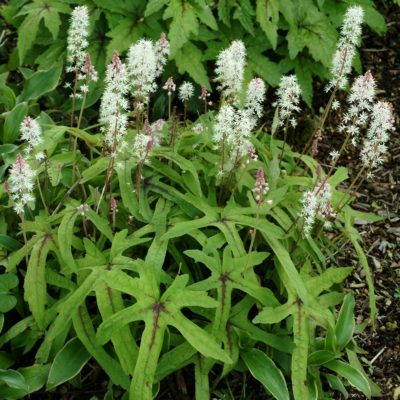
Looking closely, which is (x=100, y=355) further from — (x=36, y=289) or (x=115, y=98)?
(x=115, y=98)

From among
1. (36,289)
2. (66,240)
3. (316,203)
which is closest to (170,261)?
(66,240)

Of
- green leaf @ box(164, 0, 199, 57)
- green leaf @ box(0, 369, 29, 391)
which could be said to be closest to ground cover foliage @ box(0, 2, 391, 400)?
green leaf @ box(0, 369, 29, 391)

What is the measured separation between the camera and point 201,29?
501cm

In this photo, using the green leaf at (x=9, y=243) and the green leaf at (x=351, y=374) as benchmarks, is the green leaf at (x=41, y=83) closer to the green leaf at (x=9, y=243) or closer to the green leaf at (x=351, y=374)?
the green leaf at (x=9, y=243)

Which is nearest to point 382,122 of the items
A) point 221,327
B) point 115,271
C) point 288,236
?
point 288,236

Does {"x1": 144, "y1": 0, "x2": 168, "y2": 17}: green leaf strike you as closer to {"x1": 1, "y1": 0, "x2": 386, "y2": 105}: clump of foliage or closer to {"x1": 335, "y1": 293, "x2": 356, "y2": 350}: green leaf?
{"x1": 1, "y1": 0, "x2": 386, "y2": 105}: clump of foliage

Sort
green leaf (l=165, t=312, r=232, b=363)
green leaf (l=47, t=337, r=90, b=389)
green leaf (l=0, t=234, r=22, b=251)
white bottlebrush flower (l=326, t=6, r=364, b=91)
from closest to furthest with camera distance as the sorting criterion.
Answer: green leaf (l=165, t=312, r=232, b=363) → green leaf (l=47, t=337, r=90, b=389) → white bottlebrush flower (l=326, t=6, r=364, b=91) → green leaf (l=0, t=234, r=22, b=251)

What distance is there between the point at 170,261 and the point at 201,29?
2202 mm

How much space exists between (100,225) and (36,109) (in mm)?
2053

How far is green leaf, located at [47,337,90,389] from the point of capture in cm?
314

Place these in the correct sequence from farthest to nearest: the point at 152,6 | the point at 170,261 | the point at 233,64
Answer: the point at 152,6 < the point at 170,261 < the point at 233,64

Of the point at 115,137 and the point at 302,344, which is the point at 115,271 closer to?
the point at 115,137

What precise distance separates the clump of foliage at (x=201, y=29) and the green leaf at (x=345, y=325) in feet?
7.13

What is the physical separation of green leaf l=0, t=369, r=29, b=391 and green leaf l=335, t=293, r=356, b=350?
1.72m
